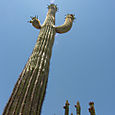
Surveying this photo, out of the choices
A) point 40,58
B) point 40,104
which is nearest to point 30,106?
point 40,104

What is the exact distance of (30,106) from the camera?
4.18m

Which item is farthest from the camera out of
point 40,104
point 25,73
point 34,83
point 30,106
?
point 25,73

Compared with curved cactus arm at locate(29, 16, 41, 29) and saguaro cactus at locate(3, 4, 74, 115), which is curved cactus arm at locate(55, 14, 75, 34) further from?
saguaro cactus at locate(3, 4, 74, 115)

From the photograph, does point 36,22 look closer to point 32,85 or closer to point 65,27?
point 65,27

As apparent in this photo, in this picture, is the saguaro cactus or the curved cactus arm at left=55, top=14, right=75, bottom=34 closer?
Result: the saguaro cactus

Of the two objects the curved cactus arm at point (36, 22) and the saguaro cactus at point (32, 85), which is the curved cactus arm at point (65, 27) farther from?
the saguaro cactus at point (32, 85)

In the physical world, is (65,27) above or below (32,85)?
above

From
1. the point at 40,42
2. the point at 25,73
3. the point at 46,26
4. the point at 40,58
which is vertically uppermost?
the point at 46,26

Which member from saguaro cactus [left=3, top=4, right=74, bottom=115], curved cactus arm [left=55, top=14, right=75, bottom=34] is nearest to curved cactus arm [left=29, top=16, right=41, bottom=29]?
curved cactus arm [left=55, top=14, right=75, bottom=34]

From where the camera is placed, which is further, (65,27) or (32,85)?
(65,27)

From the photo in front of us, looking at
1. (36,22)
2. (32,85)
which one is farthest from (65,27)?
(32,85)

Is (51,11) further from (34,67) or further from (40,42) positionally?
(34,67)

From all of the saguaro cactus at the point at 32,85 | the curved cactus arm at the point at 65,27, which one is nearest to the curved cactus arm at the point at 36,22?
the curved cactus arm at the point at 65,27

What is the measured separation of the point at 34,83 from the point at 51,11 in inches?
295
